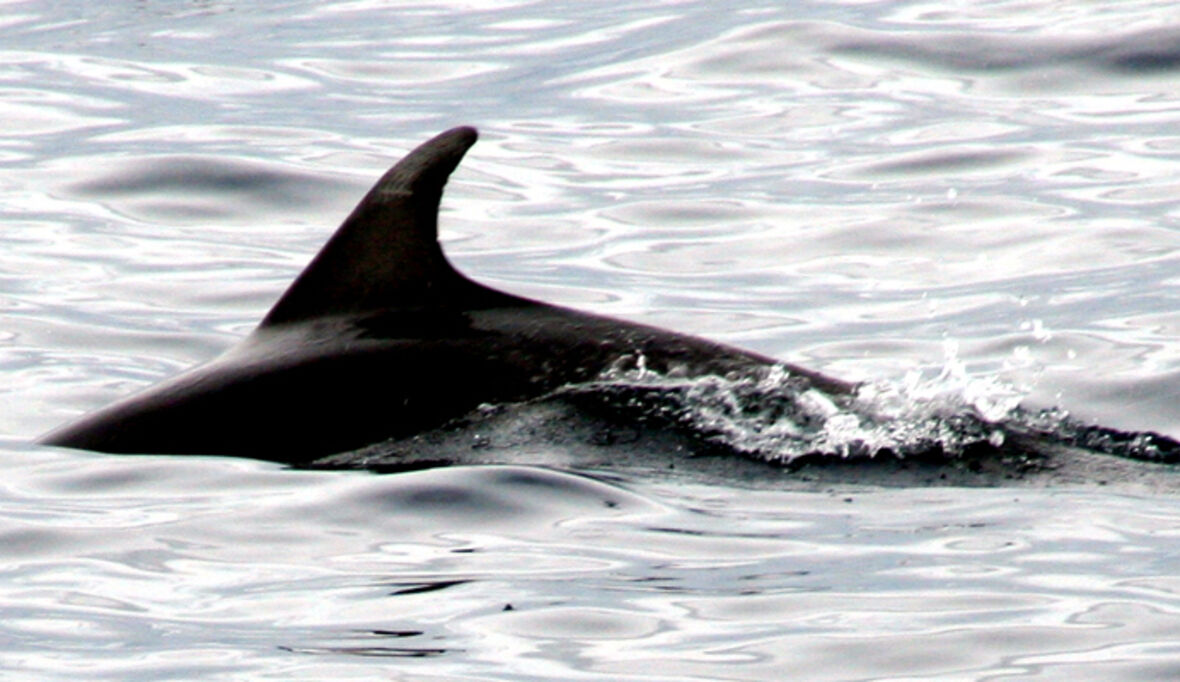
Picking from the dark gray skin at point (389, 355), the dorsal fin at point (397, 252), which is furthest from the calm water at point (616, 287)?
the dorsal fin at point (397, 252)

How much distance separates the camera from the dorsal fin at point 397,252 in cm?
940

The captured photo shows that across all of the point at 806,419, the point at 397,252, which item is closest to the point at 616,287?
the point at 397,252

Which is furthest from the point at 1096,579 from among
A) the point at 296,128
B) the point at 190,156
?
Answer: the point at 296,128

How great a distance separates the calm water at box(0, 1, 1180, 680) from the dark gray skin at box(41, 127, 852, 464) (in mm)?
267

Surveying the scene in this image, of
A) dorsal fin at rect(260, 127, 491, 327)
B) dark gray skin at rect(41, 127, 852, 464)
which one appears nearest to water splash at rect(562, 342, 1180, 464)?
dark gray skin at rect(41, 127, 852, 464)

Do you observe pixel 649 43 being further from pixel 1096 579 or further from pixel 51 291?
pixel 1096 579

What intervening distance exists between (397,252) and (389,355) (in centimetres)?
38

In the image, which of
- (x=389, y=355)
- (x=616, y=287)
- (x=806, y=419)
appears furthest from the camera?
(x=616, y=287)

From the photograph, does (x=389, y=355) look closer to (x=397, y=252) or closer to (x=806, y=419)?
(x=397, y=252)

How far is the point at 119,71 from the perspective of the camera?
2272 centimetres

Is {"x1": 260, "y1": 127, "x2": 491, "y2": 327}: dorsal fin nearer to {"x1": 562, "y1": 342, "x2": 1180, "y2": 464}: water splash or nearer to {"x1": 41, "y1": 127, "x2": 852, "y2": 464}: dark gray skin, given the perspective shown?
{"x1": 41, "y1": 127, "x2": 852, "y2": 464}: dark gray skin

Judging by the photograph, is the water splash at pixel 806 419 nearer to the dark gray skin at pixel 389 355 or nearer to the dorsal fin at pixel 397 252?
the dark gray skin at pixel 389 355

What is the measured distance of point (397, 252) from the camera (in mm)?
9414

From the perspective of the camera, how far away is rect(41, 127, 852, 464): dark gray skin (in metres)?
9.24
